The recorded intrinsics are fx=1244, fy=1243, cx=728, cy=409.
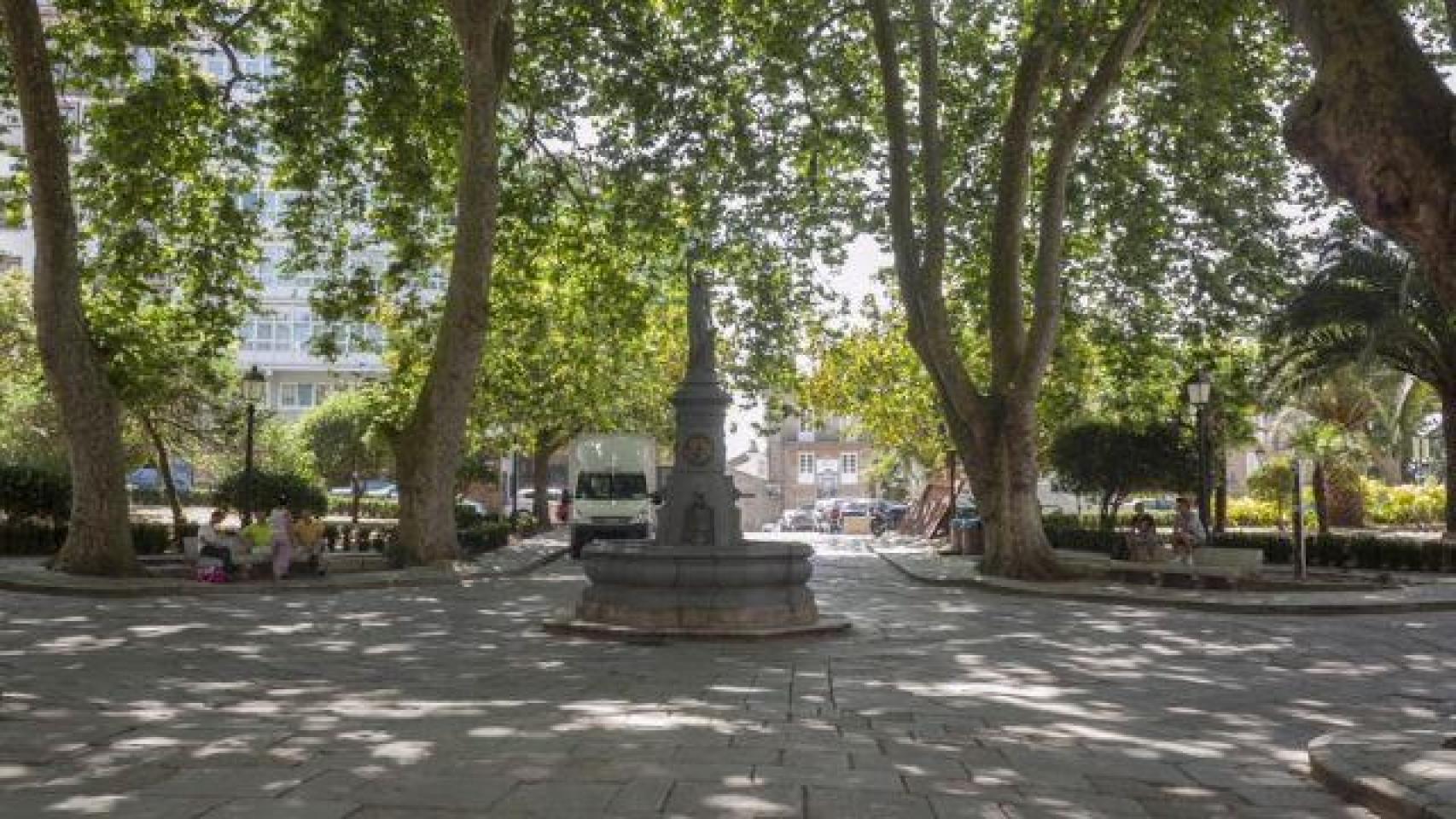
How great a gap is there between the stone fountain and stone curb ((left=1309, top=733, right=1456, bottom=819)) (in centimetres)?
652

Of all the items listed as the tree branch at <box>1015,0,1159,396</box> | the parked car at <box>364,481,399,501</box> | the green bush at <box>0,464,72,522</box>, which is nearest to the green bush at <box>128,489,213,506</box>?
the parked car at <box>364,481,399,501</box>

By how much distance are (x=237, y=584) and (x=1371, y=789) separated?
16.5 m

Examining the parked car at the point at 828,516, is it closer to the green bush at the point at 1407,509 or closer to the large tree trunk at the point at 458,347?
the green bush at the point at 1407,509

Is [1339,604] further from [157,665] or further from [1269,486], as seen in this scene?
[1269,486]

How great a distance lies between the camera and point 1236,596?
17812 mm

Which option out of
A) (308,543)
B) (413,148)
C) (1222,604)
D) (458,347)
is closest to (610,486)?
(458,347)

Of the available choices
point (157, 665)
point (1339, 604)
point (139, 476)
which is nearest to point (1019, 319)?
point (1339, 604)

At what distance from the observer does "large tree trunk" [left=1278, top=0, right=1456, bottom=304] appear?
5945 millimetres

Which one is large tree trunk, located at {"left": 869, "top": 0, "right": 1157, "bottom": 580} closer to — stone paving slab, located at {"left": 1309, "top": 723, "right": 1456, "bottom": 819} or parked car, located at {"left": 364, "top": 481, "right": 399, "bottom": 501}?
stone paving slab, located at {"left": 1309, "top": 723, "right": 1456, "bottom": 819}

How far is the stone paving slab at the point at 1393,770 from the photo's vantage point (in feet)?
18.4

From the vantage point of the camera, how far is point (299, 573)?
2047cm

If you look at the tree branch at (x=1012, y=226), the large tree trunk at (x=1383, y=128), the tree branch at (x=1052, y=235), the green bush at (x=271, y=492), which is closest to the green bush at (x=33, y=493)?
the green bush at (x=271, y=492)

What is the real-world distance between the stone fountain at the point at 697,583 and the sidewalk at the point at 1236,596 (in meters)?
Result: 6.40

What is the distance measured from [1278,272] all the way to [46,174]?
21.0 meters
